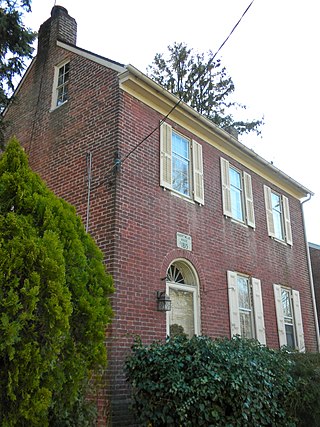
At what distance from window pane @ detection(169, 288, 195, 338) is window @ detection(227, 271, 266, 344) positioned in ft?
4.22

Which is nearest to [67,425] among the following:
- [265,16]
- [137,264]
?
[137,264]

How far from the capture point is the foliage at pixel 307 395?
255 inches

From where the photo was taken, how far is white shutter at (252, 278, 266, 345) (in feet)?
33.7

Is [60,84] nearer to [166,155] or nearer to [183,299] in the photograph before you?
[166,155]

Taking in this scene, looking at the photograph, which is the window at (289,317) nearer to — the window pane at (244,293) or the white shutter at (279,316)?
the white shutter at (279,316)

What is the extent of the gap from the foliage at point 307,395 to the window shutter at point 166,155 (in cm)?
424

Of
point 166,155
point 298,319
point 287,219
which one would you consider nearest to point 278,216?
point 287,219

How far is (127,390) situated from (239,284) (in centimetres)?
454

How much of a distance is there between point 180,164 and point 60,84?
3.70 metres

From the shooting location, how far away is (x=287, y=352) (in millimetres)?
7426

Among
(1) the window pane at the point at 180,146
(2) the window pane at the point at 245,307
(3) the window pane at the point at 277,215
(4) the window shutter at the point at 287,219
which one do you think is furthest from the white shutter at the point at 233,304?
(4) the window shutter at the point at 287,219

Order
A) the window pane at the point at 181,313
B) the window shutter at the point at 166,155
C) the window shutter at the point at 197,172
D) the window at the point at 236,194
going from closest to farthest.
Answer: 1. the window pane at the point at 181,313
2. the window shutter at the point at 166,155
3. the window shutter at the point at 197,172
4. the window at the point at 236,194

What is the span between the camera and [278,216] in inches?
523

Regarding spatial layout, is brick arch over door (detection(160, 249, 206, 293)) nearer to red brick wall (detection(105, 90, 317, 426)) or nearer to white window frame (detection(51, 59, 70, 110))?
red brick wall (detection(105, 90, 317, 426))
